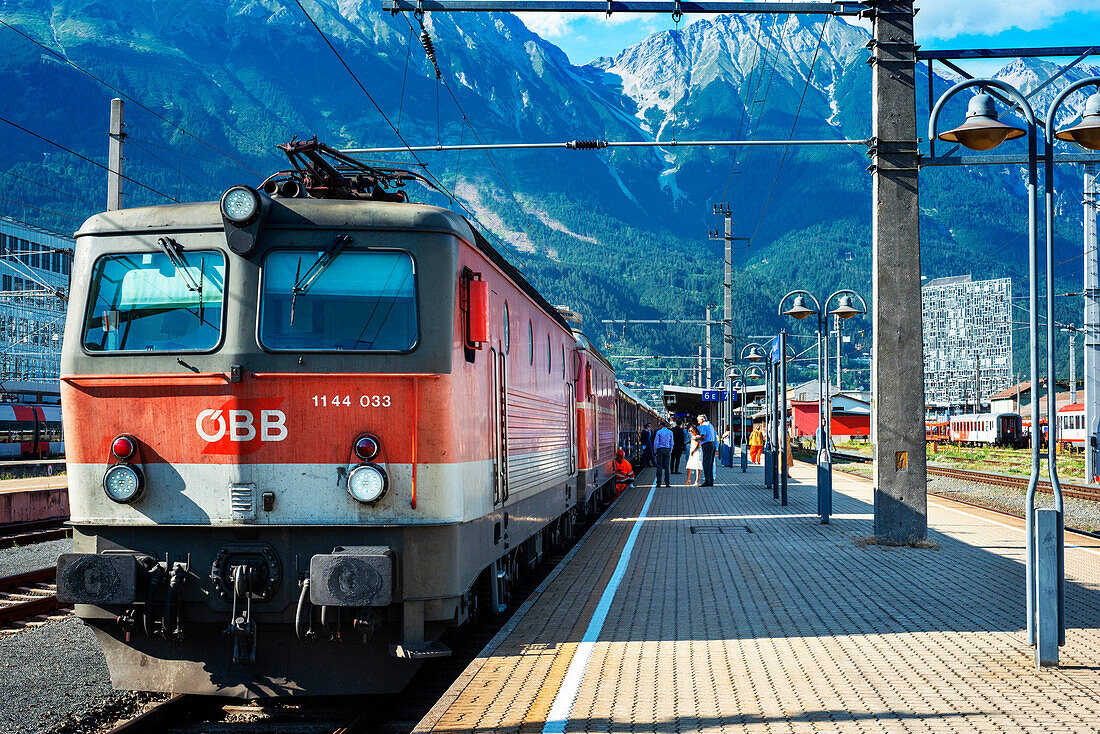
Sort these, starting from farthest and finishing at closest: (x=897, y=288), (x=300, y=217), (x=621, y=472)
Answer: (x=621, y=472) < (x=897, y=288) < (x=300, y=217)

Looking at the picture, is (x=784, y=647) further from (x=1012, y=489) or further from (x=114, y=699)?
(x=1012, y=489)

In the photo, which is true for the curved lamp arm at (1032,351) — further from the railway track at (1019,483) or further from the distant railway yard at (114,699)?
the railway track at (1019,483)

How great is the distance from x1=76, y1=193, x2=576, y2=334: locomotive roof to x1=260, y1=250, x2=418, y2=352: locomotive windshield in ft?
0.65

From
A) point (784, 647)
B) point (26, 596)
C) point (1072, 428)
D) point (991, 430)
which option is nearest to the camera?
point (784, 647)

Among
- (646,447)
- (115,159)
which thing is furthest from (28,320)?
(115,159)

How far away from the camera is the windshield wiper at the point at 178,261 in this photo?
696cm

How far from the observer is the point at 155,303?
276 inches

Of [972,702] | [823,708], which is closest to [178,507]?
[823,708]

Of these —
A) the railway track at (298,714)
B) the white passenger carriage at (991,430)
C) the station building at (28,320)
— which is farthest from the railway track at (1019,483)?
the station building at (28,320)

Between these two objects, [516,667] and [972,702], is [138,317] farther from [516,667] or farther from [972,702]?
[972,702]

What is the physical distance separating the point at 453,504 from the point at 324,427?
973mm

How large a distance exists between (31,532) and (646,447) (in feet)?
95.3

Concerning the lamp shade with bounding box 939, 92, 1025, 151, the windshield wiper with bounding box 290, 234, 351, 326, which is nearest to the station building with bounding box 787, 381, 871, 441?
the lamp shade with bounding box 939, 92, 1025, 151

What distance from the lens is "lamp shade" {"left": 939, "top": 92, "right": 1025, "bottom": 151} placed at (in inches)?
333
